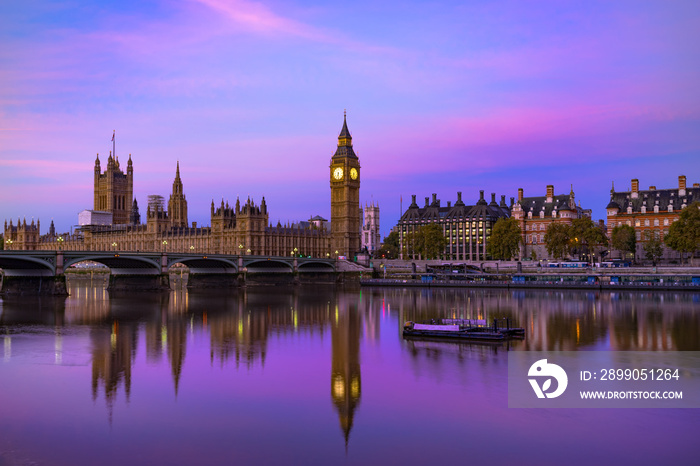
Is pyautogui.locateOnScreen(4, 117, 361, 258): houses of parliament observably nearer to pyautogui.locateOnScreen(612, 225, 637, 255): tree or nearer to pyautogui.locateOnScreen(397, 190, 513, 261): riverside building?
pyautogui.locateOnScreen(397, 190, 513, 261): riverside building

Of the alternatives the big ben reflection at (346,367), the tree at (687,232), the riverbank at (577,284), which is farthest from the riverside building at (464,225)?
the big ben reflection at (346,367)

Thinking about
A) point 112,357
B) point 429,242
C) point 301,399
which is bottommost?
point 301,399

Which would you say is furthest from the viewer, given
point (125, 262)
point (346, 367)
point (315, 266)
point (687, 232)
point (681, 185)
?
point (315, 266)

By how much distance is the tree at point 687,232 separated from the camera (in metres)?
87.1

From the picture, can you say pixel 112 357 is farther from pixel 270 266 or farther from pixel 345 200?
pixel 345 200

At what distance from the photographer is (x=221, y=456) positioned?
660 inches

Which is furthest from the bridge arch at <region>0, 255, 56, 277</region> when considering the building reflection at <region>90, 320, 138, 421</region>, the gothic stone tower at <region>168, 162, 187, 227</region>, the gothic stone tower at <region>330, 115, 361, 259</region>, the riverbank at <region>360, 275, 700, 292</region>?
the gothic stone tower at <region>168, 162, 187, 227</region>

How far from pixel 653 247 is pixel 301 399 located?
321ft

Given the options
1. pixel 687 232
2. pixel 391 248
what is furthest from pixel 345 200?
pixel 687 232

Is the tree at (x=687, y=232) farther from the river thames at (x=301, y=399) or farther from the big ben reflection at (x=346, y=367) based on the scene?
the big ben reflection at (x=346, y=367)

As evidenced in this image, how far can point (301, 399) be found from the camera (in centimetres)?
2278

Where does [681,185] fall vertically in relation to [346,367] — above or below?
above

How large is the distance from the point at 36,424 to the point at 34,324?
1094 inches

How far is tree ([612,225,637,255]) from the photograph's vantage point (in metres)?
107
